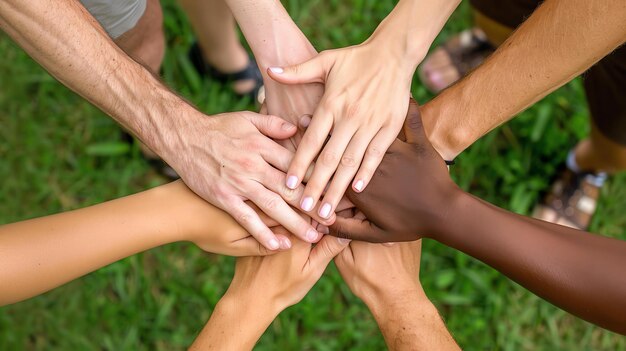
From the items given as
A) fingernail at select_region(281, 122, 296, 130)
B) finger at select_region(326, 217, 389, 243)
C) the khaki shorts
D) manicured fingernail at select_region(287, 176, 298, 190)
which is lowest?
finger at select_region(326, 217, 389, 243)

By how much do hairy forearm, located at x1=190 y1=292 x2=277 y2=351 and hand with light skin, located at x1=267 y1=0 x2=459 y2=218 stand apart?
12.7 inches

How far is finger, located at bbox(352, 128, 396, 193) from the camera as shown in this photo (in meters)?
1.86

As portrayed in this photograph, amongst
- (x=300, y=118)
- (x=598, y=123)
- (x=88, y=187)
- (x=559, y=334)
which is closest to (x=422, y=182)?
(x=300, y=118)

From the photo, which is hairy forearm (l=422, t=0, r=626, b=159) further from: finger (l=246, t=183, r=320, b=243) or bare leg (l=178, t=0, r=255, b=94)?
bare leg (l=178, t=0, r=255, b=94)

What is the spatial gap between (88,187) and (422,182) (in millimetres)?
1629

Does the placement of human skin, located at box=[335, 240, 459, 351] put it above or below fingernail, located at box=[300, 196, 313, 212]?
below

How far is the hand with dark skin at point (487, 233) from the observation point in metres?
1.60

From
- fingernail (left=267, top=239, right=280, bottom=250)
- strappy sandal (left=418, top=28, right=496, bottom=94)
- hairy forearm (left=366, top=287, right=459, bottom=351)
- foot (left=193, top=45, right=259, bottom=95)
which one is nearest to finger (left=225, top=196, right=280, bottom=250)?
fingernail (left=267, top=239, right=280, bottom=250)

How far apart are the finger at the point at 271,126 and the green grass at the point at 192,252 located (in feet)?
2.98

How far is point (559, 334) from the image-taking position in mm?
2672

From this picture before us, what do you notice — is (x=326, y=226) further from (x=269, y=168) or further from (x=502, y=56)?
(x=502, y=56)

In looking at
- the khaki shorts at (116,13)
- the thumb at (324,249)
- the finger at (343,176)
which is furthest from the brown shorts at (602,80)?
the khaki shorts at (116,13)

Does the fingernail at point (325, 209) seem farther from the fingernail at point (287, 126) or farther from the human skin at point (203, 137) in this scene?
the fingernail at point (287, 126)

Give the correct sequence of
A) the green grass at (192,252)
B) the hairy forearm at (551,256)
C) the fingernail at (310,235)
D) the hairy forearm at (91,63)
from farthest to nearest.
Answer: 1. the green grass at (192,252)
2. the fingernail at (310,235)
3. the hairy forearm at (91,63)
4. the hairy forearm at (551,256)
